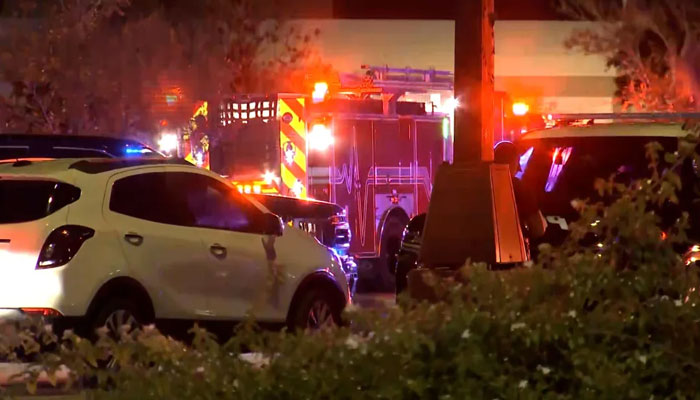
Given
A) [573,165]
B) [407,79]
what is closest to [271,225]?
[573,165]

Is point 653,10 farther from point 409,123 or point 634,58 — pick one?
→ point 409,123

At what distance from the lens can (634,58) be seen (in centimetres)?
2959

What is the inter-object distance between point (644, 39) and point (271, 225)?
23559 mm

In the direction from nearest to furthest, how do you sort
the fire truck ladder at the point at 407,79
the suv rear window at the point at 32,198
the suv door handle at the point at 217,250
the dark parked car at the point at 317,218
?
the suv rear window at the point at 32,198
the suv door handle at the point at 217,250
the dark parked car at the point at 317,218
the fire truck ladder at the point at 407,79

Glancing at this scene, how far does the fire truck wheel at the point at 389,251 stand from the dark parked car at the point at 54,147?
5.36m

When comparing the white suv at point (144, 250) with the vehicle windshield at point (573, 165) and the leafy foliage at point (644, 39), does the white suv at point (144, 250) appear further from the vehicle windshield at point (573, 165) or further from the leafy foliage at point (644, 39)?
the leafy foliage at point (644, 39)

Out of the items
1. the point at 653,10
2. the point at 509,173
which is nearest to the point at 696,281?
the point at 509,173

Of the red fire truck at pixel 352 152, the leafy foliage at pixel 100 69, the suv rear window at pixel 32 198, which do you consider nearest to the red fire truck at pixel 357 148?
the red fire truck at pixel 352 152

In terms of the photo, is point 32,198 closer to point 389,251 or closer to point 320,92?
point 320,92

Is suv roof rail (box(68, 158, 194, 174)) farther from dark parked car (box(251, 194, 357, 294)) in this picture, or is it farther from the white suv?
dark parked car (box(251, 194, 357, 294))

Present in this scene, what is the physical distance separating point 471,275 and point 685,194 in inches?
196

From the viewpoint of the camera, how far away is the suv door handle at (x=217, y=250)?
9099mm

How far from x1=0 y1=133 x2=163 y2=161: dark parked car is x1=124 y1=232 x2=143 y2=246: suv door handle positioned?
2485mm

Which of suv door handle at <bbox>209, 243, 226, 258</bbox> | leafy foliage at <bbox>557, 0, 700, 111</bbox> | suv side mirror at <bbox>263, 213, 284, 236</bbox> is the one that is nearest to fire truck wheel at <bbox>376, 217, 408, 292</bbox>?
suv side mirror at <bbox>263, 213, 284, 236</bbox>
